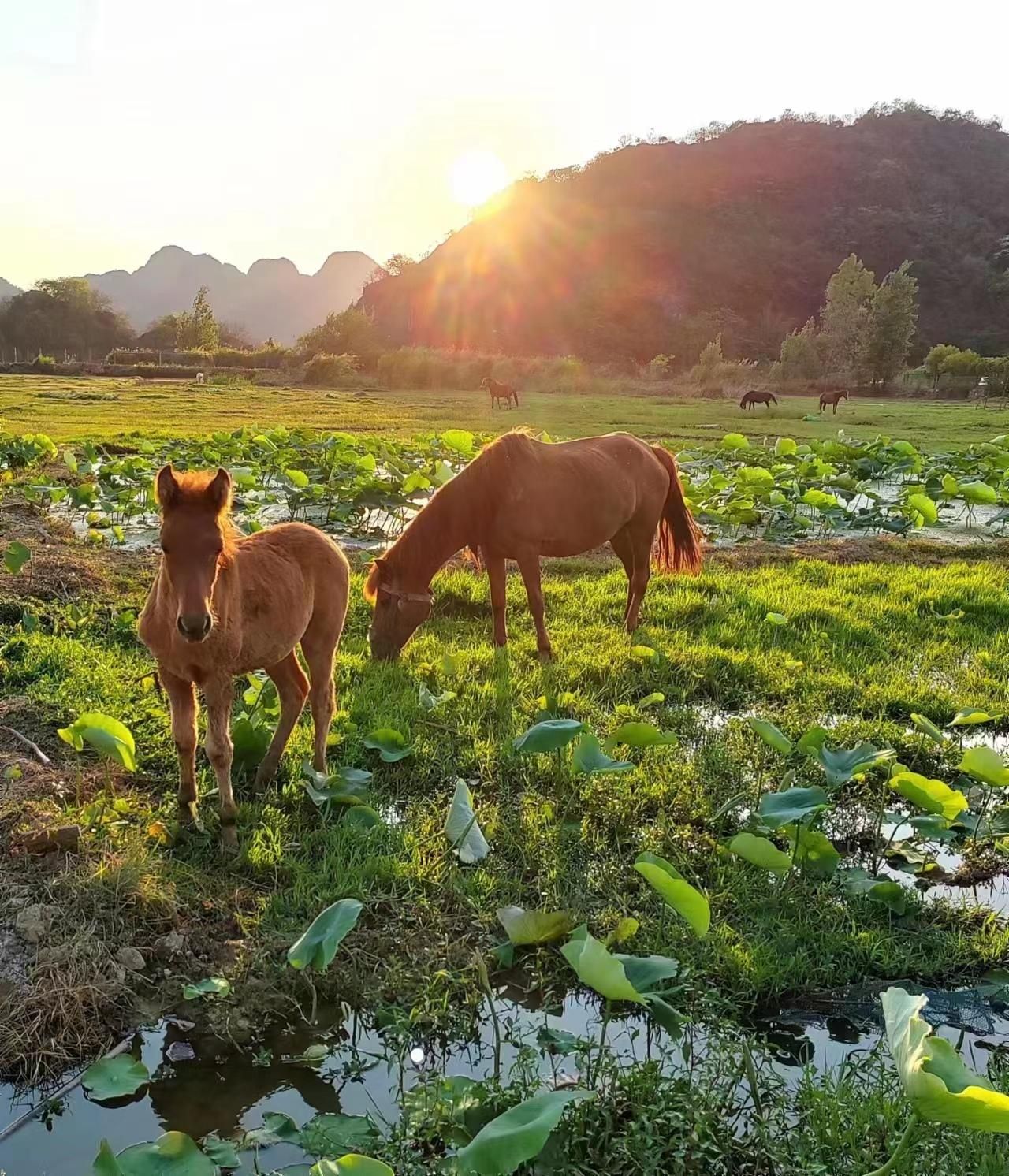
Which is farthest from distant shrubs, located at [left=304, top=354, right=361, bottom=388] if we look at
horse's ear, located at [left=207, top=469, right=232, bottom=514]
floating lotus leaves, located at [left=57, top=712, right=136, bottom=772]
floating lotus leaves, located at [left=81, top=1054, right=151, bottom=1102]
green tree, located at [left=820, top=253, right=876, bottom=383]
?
floating lotus leaves, located at [left=81, top=1054, right=151, bottom=1102]

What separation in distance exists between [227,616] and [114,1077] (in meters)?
1.65

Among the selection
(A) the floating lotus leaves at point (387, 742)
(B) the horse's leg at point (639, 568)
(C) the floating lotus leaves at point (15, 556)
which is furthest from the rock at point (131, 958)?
(B) the horse's leg at point (639, 568)

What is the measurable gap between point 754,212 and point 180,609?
11341cm

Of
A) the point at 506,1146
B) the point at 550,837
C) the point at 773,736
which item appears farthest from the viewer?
the point at 550,837

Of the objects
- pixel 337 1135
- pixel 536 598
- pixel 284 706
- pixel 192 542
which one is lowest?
pixel 337 1135

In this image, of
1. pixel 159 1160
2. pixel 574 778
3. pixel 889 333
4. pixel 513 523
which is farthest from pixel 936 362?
pixel 159 1160

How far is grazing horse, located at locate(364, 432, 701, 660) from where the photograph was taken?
5.83 m

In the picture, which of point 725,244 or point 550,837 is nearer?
point 550,837

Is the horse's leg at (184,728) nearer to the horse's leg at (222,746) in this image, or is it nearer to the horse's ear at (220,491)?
the horse's leg at (222,746)

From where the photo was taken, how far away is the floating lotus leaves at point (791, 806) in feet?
10.3

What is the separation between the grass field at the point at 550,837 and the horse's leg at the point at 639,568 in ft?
0.56

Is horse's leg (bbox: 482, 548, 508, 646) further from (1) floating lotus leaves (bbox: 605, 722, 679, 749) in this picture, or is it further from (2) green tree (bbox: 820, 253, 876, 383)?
(2) green tree (bbox: 820, 253, 876, 383)

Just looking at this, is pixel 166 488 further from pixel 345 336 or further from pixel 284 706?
pixel 345 336

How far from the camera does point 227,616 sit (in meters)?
3.35
